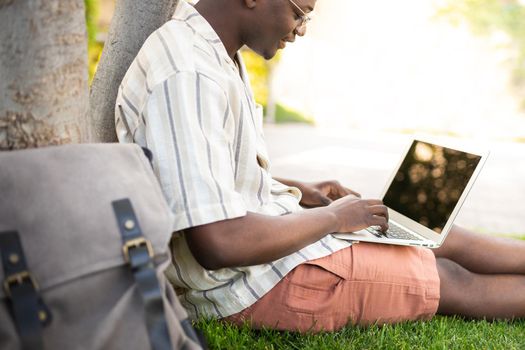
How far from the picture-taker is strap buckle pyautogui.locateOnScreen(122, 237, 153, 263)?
146 cm

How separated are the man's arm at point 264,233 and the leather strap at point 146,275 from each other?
0.34m

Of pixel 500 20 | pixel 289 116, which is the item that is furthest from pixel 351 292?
pixel 500 20

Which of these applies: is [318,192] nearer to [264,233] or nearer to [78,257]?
[264,233]

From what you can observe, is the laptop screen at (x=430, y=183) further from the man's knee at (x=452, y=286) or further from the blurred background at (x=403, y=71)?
the blurred background at (x=403, y=71)

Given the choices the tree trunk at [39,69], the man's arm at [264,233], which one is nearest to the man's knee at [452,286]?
the man's arm at [264,233]

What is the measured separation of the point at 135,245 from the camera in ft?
4.84

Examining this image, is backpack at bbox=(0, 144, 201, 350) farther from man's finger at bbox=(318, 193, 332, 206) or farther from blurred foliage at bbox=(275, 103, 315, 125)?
blurred foliage at bbox=(275, 103, 315, 125)

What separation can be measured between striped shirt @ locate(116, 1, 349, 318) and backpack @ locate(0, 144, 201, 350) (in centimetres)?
24

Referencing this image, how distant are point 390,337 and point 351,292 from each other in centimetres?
24

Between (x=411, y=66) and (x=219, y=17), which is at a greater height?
(x=219, y=17)

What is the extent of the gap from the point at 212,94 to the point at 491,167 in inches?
320

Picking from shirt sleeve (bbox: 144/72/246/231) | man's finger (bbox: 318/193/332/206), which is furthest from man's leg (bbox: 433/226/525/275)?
shirt sleeve (bbox: 144/72/246/231)

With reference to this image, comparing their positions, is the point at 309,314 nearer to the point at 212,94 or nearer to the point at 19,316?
the point at 212,94

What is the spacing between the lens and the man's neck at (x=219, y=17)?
84.7 inches
